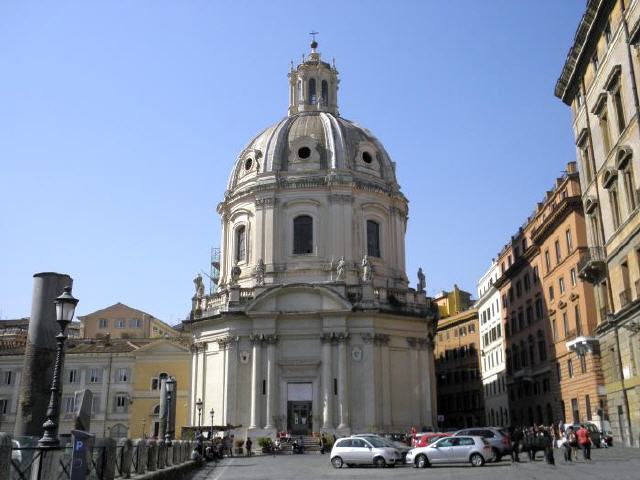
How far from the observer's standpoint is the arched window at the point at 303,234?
5191cm

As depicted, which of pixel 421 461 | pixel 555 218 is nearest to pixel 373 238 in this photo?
pixel 555 218

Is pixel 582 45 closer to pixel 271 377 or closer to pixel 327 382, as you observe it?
pixel 327 382

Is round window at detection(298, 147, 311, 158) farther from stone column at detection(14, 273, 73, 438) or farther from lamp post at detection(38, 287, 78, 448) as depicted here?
lamp post at detection(38, 287, 78, 448)

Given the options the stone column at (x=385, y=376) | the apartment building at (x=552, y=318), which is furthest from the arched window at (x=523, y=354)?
the stone column at (x=385, y=376)

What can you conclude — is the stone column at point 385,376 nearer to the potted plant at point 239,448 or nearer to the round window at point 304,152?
the potted plant at point 239,448

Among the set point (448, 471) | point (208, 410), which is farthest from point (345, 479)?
point (208, 410)

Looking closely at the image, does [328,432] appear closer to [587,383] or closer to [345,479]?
[587,383]

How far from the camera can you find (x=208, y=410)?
49.4 m

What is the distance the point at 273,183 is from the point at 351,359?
1429 cm

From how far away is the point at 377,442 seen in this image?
→ 29969 mm

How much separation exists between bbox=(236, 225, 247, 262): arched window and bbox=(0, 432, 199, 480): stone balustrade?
3137cm

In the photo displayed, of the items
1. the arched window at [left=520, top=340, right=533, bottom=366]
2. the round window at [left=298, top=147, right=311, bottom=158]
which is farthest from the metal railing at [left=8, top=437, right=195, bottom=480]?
the arched window at [left=520, top=340, right=533, bottom=366]

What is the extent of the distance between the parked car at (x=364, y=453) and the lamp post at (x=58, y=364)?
56.3ft

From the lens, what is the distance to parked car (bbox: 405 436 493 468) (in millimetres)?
27234
